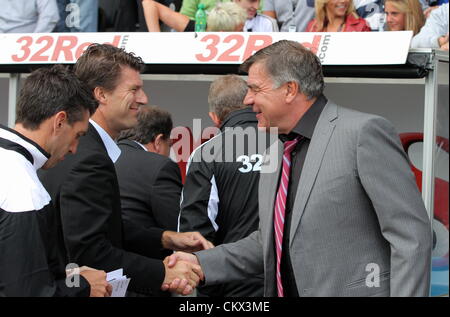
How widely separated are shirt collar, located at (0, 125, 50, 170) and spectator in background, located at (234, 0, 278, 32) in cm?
425

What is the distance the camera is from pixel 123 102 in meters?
3.87

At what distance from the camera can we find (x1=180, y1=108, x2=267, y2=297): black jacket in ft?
15.1

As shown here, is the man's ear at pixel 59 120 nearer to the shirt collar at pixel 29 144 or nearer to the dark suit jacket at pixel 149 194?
the shirt collar at pixel 29 144

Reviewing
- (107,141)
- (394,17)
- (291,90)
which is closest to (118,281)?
(107,141)

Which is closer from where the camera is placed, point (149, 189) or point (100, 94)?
point (100, 94)

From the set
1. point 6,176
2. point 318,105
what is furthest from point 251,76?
point 6,176

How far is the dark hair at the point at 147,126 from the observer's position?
5.27 m

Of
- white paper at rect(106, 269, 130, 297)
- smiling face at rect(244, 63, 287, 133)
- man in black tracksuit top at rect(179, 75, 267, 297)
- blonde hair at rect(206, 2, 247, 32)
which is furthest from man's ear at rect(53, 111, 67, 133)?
blonde hair at rect(206, 2, 247, 32)

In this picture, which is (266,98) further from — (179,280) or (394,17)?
(394,17)

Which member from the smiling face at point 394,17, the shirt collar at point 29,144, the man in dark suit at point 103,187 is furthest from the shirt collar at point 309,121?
the smiling face at point 394,17

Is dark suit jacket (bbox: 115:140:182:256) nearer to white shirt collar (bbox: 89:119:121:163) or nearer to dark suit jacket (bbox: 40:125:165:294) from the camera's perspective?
white shirt collar (bbox: 89:119:121:163)

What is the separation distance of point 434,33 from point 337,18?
35.1 inches

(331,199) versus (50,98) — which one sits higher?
(50,98)

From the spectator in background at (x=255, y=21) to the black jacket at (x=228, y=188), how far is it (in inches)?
95.0
